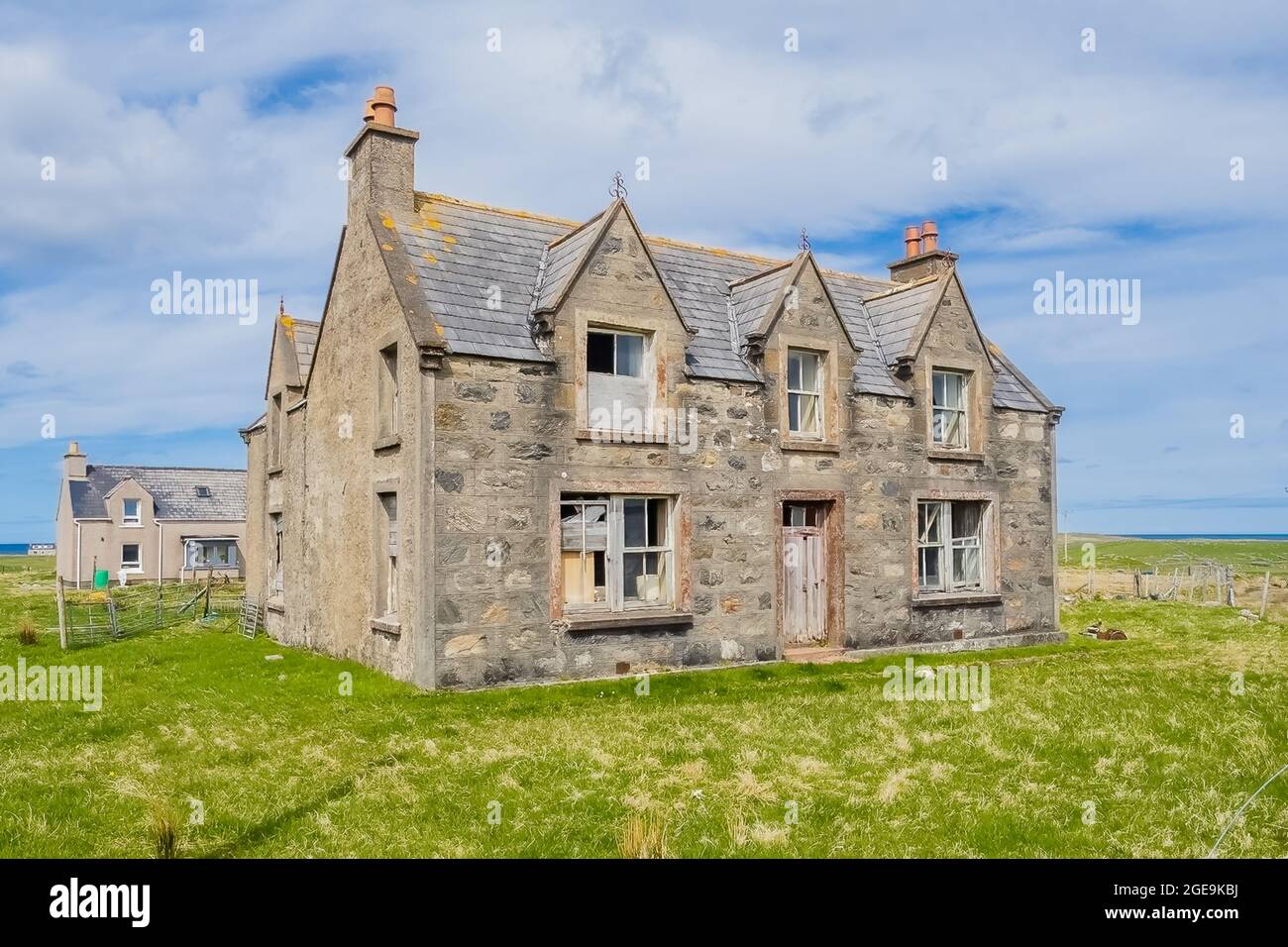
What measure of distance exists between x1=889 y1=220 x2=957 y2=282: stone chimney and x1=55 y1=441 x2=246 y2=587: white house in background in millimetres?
41485

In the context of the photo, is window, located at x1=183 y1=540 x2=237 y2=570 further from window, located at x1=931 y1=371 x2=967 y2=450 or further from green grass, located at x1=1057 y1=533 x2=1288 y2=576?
green grass, located at x1=1057 y1=533 x2=1288 y2=576

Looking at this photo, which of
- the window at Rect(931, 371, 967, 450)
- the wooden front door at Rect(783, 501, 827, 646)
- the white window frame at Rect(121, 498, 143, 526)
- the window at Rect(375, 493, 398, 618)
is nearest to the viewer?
the window at Rect(375, 493, 398, 618)

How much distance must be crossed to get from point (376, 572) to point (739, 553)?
21.3 ft

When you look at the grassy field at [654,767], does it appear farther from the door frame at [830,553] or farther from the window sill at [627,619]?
the door frame at [830,553]

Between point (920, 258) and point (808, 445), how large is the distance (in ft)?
27.2

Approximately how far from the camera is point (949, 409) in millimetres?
21062

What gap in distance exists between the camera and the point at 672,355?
1733cm

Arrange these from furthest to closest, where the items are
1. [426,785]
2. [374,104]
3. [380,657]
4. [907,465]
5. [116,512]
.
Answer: [116,512] < [907,465] < [374,104] < [380,657] < [426,785]

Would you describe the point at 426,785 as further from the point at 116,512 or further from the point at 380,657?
the point at 116,512

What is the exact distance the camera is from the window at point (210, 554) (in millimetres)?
54406

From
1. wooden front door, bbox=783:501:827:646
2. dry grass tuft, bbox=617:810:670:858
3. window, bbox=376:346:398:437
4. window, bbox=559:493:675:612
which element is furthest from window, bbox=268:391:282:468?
dry grass tuft, bbox=617:810:670:858

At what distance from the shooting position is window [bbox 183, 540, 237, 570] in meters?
54.4

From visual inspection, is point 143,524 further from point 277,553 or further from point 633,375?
point 633,375
